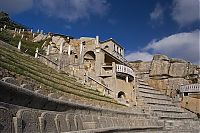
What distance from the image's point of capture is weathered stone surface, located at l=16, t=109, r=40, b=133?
4144 mm

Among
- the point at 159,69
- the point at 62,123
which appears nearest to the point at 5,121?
the point at 62,123

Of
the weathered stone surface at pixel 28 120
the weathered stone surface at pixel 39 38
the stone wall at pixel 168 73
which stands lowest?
the weathered stone surface at pixel 28 120

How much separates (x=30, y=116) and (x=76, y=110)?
455 cm

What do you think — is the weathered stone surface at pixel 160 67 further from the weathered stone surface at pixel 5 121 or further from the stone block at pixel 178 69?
the weathered stone surface at pixel 5 121

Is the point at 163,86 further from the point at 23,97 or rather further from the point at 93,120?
the point at 23,97

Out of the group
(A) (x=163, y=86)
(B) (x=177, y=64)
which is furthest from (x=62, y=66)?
(B) (x=177, y=64)

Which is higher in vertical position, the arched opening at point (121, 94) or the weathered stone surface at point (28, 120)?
the arched opening at point (121, 94)

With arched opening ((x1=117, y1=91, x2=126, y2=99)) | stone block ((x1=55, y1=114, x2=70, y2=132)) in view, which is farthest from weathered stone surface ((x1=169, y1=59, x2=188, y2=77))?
stone block ((x1=55, y1=114, x2=70, y2=132))

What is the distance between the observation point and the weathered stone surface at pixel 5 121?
3588 mm

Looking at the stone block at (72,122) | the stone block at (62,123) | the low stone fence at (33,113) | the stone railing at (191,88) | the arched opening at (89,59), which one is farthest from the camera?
the stone railing at (191,88)

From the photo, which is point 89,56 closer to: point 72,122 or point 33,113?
point 72,122

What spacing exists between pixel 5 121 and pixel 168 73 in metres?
47.0

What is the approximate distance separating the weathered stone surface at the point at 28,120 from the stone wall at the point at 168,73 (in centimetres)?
4110

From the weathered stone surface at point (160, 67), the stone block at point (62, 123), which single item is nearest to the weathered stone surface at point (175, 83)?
the weathered stone surface at point (160, 67)
